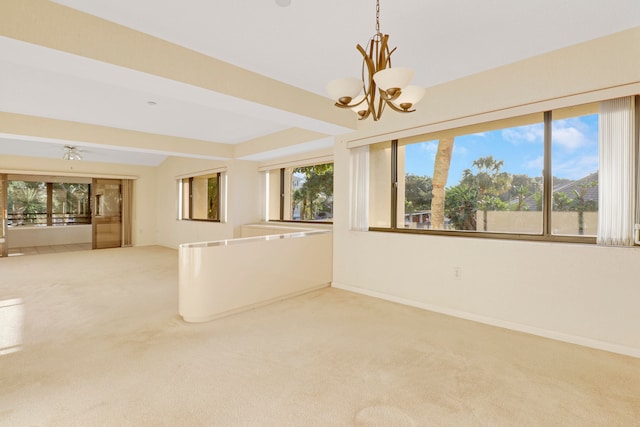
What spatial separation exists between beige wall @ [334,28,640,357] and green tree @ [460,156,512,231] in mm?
436

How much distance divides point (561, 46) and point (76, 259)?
8850 millimetres

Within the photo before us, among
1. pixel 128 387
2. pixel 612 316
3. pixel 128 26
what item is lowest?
pixel 128 387

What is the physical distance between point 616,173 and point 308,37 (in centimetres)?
271

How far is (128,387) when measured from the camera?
77.3 inches

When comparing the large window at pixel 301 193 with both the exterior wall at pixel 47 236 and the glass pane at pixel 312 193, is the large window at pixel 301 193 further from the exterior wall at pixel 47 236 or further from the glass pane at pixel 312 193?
the exterior wall at pixel 47 236

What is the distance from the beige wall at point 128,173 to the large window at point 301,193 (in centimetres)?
462

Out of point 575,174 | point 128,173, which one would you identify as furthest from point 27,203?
point 575,174

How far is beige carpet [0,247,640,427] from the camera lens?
1.72 m

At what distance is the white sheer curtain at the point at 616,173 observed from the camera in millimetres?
2410

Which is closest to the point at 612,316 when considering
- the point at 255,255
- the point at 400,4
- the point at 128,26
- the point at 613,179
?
the point at 613,179

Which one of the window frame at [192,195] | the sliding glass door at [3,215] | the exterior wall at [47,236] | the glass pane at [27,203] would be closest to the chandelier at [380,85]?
the window frame at [192,195]

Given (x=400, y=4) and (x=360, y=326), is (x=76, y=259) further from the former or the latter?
(x=400, y=4)

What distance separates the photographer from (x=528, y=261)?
286 centimetres

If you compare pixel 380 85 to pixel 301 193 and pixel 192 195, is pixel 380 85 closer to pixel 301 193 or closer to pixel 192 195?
pixel 301 193
